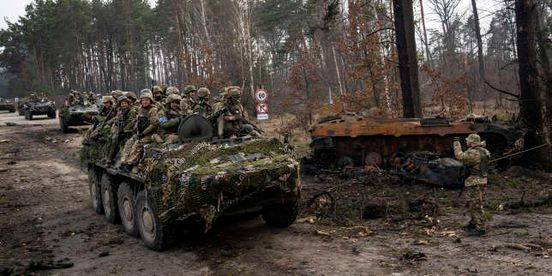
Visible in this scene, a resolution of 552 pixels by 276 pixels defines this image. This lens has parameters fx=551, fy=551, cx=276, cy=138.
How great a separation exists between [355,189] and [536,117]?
14.8 ft

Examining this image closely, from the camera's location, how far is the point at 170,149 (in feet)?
24.6

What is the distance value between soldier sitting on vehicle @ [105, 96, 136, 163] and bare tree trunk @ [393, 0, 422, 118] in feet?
28.9

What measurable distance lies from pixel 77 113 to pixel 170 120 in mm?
16309

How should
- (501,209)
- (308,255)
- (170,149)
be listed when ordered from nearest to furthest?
(308,255)
(170,149)
(501,209)

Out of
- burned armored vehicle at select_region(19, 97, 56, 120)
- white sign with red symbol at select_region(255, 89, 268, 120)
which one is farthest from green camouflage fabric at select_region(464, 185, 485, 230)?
burned armored vehicle at select_region(19, 97, 56, 120)

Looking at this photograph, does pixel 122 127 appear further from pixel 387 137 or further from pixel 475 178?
pixel 387 137

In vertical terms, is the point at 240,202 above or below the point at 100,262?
above

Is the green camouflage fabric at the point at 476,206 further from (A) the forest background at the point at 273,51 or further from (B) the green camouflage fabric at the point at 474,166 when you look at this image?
(A) the forest background at the point at 273,51

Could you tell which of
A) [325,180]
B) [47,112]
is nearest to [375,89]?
[325,180]

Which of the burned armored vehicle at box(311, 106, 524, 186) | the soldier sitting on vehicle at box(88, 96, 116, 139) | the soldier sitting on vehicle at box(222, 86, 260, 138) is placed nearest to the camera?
the soldier sitting on vehicle at box(222, 86, 260, 138)

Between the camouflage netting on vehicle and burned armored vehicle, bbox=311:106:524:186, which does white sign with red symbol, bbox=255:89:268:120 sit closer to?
burned armored vehicle, bbox=311:106:524:186

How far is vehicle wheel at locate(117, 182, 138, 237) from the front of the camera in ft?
28.2

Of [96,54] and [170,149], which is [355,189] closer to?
[170,149]

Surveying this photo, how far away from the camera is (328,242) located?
297 inches
